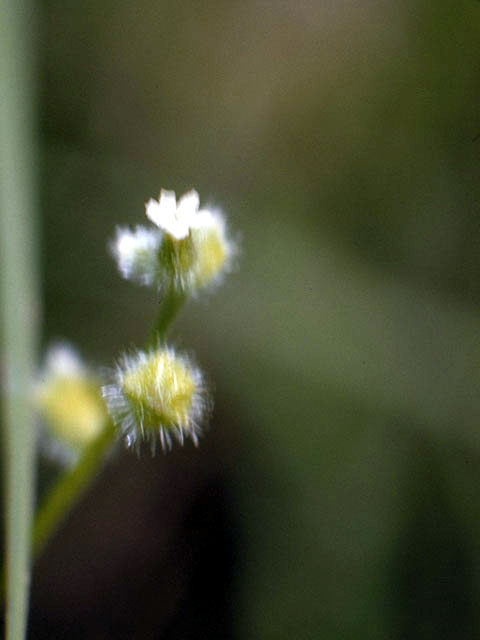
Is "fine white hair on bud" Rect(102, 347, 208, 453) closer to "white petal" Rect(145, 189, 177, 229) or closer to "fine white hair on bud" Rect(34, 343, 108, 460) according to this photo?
"white petal" Rect(145, 189, 177, 229)

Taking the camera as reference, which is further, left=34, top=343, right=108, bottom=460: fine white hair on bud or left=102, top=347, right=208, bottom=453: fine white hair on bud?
left=34, top=343, right=108, bottom=460: fine white hair on bud

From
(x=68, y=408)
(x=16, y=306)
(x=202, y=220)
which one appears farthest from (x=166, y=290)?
(x=68, y=408)

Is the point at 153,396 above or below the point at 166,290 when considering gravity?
below

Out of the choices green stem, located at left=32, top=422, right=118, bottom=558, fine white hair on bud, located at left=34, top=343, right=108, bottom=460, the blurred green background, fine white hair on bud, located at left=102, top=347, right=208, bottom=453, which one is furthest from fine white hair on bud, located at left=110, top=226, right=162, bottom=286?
the blurred green background

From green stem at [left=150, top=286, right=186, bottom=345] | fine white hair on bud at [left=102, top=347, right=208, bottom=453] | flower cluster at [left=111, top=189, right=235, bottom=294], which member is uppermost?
flower cluster at [left=111, top=189, right=235, bottom=294]

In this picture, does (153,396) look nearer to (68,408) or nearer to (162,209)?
(162,209)

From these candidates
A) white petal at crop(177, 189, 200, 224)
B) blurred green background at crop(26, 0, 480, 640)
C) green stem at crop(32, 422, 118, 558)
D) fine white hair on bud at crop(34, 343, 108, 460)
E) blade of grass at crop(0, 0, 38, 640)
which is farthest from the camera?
blurred green background at crop(26, 0, 480, 640)

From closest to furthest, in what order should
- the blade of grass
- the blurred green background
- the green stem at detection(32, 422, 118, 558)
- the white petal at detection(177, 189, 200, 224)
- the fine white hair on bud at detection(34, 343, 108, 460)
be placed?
the blade of grass
the white petal at detection(177, 189, 200, 224)
the green stem at detection(32, 422, 118, 558)
the fine white hair on bud at detection(34, 343, 108, 460)
the blurred green background
